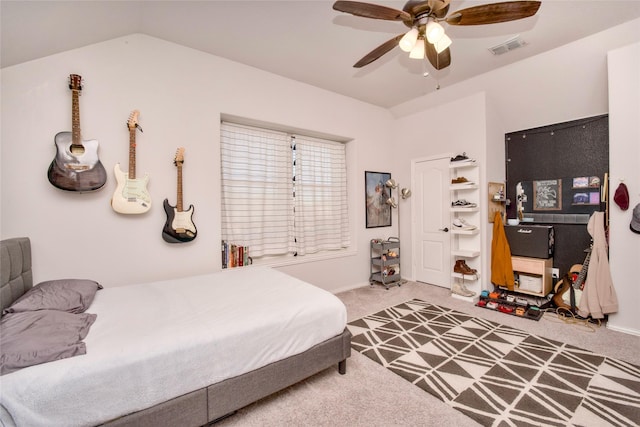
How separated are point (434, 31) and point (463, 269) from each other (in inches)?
123

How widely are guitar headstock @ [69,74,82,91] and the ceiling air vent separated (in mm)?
4016

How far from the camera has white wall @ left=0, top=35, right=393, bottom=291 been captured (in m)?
2.18

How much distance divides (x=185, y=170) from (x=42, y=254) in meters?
1.34

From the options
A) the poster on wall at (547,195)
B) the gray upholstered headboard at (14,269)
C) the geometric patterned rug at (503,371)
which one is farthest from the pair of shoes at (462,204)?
the gray upholstered headboard at (14,269)

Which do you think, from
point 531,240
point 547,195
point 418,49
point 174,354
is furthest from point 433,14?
point 547,195

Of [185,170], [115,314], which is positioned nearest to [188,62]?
[185,170]

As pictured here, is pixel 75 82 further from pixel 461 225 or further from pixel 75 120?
pixel 461 225

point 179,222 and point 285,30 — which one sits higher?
point 285,30

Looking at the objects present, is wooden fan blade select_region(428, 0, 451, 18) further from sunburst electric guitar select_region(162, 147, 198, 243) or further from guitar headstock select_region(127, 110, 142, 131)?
guitar headstock select_region(127, 110, 142, 131)

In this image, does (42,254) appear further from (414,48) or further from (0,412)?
(414,48)

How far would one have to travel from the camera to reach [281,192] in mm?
3799

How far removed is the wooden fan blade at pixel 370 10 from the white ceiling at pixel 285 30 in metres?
0.59

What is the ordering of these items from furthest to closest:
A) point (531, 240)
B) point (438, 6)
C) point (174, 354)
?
point (531, 240) → point (438, 6) → point (174, 354)

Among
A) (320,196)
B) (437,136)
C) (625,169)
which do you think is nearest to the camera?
(625,169)
